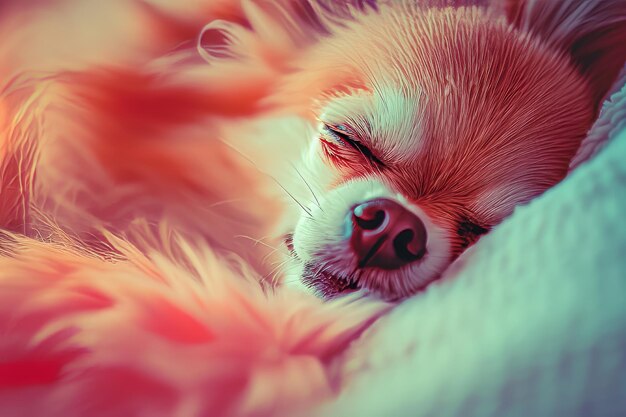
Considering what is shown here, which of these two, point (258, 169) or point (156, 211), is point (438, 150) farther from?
point (156, 211)

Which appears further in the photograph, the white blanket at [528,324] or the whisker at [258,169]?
the whisker at [258,169]

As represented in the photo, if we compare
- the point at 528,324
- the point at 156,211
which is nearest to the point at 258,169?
the point at 156,211

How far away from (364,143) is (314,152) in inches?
2.1

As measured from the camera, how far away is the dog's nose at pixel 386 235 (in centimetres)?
56

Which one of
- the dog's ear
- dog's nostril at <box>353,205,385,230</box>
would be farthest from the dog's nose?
the dog's ear

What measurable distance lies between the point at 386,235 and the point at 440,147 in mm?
96

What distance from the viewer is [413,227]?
556 millimetres

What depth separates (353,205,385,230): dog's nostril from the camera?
0.56m

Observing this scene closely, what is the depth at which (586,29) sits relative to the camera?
22.8 inches

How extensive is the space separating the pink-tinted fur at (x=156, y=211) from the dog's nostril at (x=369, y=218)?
1.8 inches

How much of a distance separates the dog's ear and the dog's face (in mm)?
12

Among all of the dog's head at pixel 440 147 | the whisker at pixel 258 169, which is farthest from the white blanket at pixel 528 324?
the whisker at pixel 258 169

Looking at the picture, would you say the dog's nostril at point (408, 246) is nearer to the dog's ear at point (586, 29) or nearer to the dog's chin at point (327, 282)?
the dog's chin at point (327, 282)

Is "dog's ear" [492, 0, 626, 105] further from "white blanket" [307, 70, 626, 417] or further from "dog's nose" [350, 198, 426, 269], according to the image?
"dog's nose" [350, 198, 426, 269]
